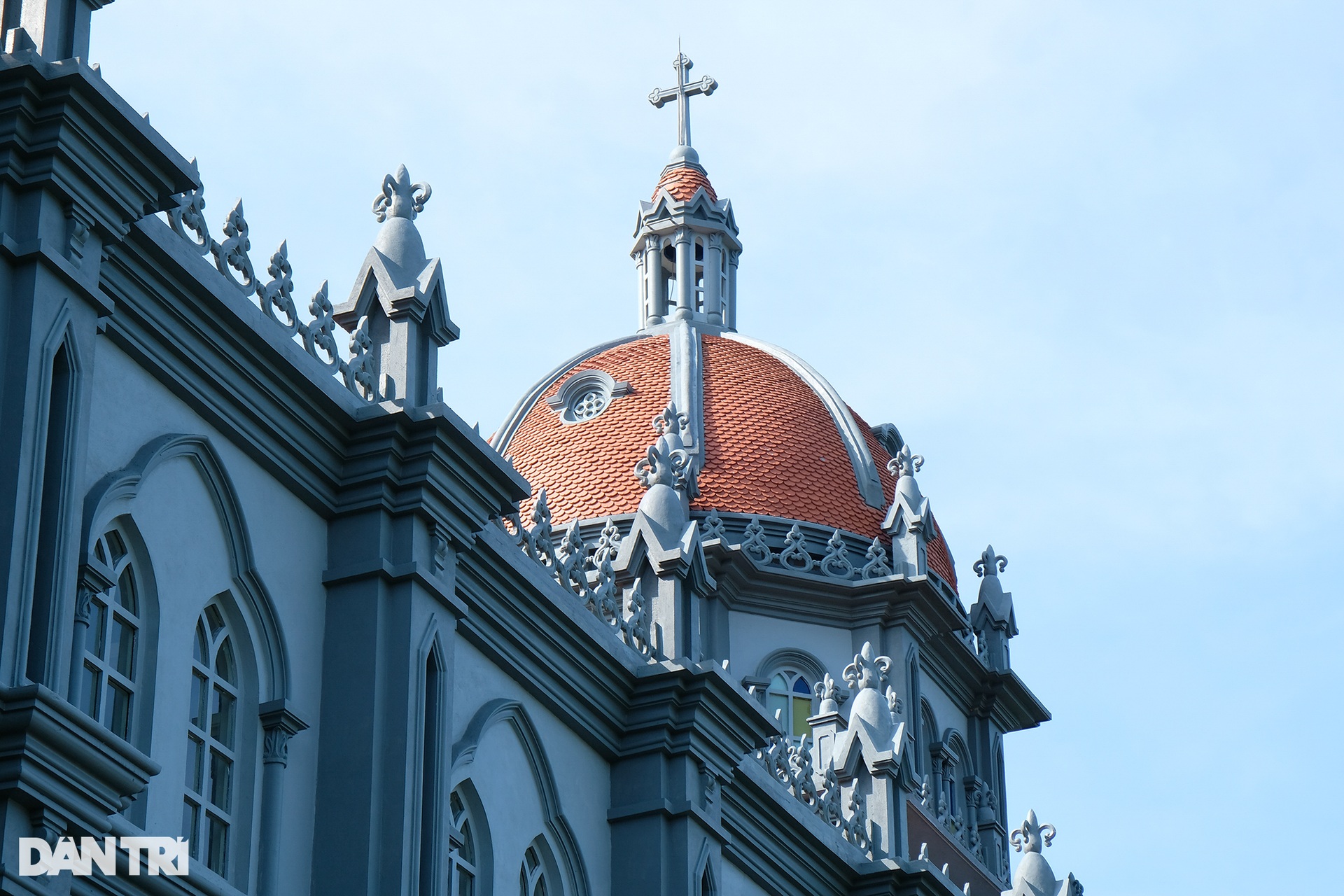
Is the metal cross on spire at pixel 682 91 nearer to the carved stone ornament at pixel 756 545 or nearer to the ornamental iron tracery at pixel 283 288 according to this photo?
the carved stone ornament at pixel 756 545

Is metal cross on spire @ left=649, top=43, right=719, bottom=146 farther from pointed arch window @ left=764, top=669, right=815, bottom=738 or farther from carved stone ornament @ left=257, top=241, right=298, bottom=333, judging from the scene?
carved stone ornament @ left=257, top=241, right=298, bottom=333

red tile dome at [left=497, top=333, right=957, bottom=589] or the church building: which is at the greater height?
red tile dome at [left=497, top=333, right=957, bottom=589]

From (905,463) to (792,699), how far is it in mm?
4315

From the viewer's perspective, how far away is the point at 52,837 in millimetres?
12969

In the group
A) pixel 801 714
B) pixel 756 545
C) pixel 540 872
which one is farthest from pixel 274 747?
pixel 756 545

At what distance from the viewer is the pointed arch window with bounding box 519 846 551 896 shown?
18.8 meters

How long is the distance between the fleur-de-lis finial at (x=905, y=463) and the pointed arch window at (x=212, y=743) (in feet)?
64.8

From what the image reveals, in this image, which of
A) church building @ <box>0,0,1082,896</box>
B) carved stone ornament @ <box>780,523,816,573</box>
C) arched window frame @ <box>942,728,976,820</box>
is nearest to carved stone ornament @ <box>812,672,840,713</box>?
church building @ <box>0,0,1082,896</box>

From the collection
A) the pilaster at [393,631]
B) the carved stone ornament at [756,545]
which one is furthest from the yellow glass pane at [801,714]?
the pilaster at [393,631]

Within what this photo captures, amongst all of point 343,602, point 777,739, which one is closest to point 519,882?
point 343,602

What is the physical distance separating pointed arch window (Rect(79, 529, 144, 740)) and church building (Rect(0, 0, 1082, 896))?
0.02 meters

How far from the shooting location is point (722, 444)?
3459 centimetres

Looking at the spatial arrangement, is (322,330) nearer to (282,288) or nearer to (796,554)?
(282,288)

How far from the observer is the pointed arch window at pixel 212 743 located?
1542 centimetres
